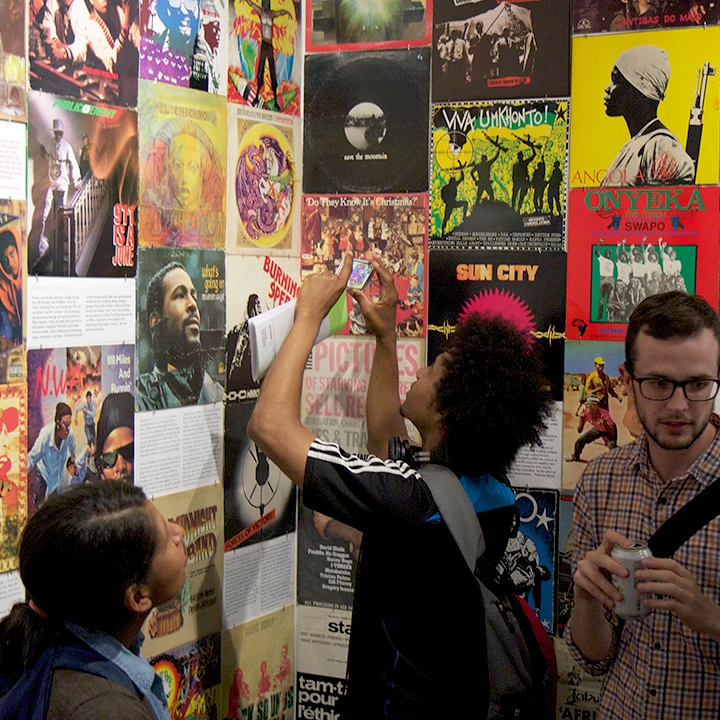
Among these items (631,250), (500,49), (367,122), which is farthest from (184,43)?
(631,250)

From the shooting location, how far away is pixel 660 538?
1.65 m

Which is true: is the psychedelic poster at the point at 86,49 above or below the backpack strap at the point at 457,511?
above

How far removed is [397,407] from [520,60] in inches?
43.8

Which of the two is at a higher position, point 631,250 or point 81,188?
point 81,188

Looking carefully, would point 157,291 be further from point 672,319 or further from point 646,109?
point 646,109

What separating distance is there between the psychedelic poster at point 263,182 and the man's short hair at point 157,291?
1.01 feet

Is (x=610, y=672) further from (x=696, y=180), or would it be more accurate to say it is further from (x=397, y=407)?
(x=696, y=180)

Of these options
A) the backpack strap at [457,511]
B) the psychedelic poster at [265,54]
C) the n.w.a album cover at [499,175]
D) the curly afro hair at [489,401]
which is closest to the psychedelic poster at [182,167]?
the psychedelic poster at [265,54]

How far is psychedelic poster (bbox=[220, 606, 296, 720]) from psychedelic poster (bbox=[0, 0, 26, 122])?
162cm

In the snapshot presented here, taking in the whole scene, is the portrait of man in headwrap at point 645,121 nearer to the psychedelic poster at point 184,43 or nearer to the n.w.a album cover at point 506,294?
the n.w.a album cover at point 506,294

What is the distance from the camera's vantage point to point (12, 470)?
2000 mm

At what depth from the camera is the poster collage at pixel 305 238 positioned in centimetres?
217

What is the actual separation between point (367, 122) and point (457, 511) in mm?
1542

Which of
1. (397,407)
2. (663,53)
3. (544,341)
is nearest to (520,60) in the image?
(663,53)
